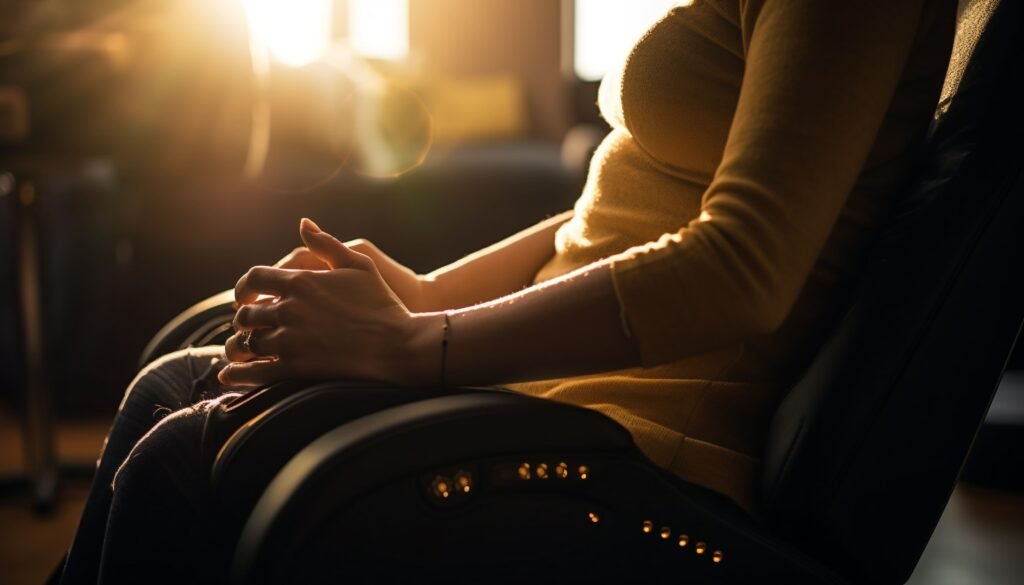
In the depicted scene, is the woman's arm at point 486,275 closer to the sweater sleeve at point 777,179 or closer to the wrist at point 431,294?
the wrist at point 431,294

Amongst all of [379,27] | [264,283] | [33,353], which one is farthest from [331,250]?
[379,27]

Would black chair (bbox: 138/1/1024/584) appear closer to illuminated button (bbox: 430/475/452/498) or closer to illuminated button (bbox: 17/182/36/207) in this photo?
illuminated button (bbox: 430/475/452/498)

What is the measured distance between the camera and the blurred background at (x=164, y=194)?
6.92 ft

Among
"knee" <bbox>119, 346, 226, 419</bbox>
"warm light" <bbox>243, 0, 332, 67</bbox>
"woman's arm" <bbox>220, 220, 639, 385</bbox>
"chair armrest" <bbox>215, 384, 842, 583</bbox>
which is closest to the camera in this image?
"chair armrest" <bbox>215, 384, 842, 583</bbox>

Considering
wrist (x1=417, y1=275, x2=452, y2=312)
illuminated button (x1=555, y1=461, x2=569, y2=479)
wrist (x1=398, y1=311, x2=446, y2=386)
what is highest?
wrist (x1=398, y1=311, x2=446, y2=386)

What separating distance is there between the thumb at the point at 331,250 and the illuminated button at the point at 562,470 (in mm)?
253

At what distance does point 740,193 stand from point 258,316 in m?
0.40

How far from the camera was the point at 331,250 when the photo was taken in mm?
864

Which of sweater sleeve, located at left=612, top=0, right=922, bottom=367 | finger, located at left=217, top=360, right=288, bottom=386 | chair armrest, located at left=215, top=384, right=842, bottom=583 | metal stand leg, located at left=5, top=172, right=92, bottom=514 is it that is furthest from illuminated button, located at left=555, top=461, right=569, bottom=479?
metal stand leg, located at left=5, top=172, right=92, bottom=514

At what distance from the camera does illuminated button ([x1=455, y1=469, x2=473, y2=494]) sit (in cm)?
71

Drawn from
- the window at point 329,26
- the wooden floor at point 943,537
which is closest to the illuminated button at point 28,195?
the wooden floor at point 943,537

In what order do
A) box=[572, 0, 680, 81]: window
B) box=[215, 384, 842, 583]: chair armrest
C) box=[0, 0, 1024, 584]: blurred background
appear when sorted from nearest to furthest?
1. box=[215, 384, 842, 583]: chair armrest
2. box=[0, 0, 1024, 584]: blurred background
3. box=[572, 0, 680, 81]: window

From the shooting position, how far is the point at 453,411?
0.69m

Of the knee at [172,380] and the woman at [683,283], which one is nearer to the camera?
the woman at [683,283]
